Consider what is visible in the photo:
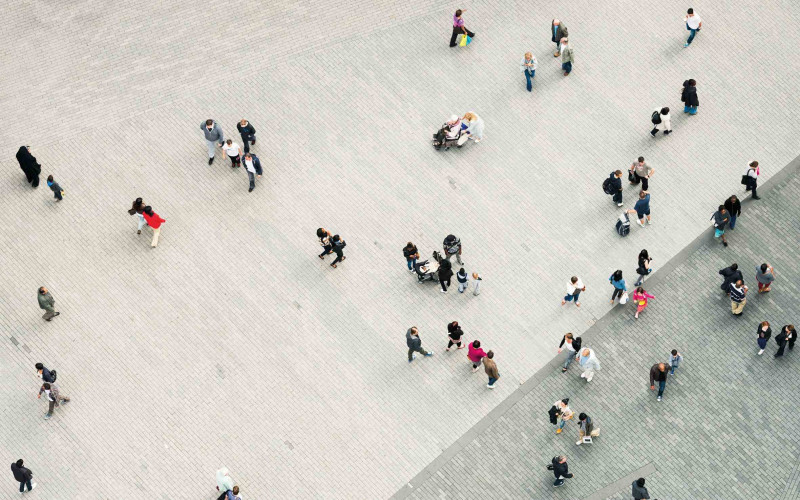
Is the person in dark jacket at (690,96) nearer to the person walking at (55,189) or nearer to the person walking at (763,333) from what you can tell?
the person walking at (763,333)

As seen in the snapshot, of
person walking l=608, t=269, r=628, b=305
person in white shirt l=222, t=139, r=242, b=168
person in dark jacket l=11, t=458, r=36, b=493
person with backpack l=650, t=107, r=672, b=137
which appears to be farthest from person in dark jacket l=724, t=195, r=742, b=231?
person in dark jacket l=11, t=458, r=36, b=493

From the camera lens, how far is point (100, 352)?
28438mm

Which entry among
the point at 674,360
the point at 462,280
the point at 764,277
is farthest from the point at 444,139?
the point at 764,277

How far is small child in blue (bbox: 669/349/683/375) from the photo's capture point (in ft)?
89.8

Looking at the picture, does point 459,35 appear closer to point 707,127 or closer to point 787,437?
point 707,127

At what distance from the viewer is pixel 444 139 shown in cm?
3152

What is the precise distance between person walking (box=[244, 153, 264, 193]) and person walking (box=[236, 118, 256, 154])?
619mm

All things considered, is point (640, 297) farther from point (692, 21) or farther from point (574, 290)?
point (692, 21)

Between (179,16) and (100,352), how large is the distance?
10.7m

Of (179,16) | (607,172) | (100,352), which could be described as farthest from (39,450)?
(607,172)

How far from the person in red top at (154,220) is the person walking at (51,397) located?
4.59 meters

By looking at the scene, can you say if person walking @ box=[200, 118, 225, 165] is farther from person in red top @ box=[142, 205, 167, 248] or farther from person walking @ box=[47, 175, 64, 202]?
person walking @ box=[47, 175, 64, 202]

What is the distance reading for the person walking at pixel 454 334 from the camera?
27.5m

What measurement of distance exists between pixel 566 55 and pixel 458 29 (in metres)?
3.09
